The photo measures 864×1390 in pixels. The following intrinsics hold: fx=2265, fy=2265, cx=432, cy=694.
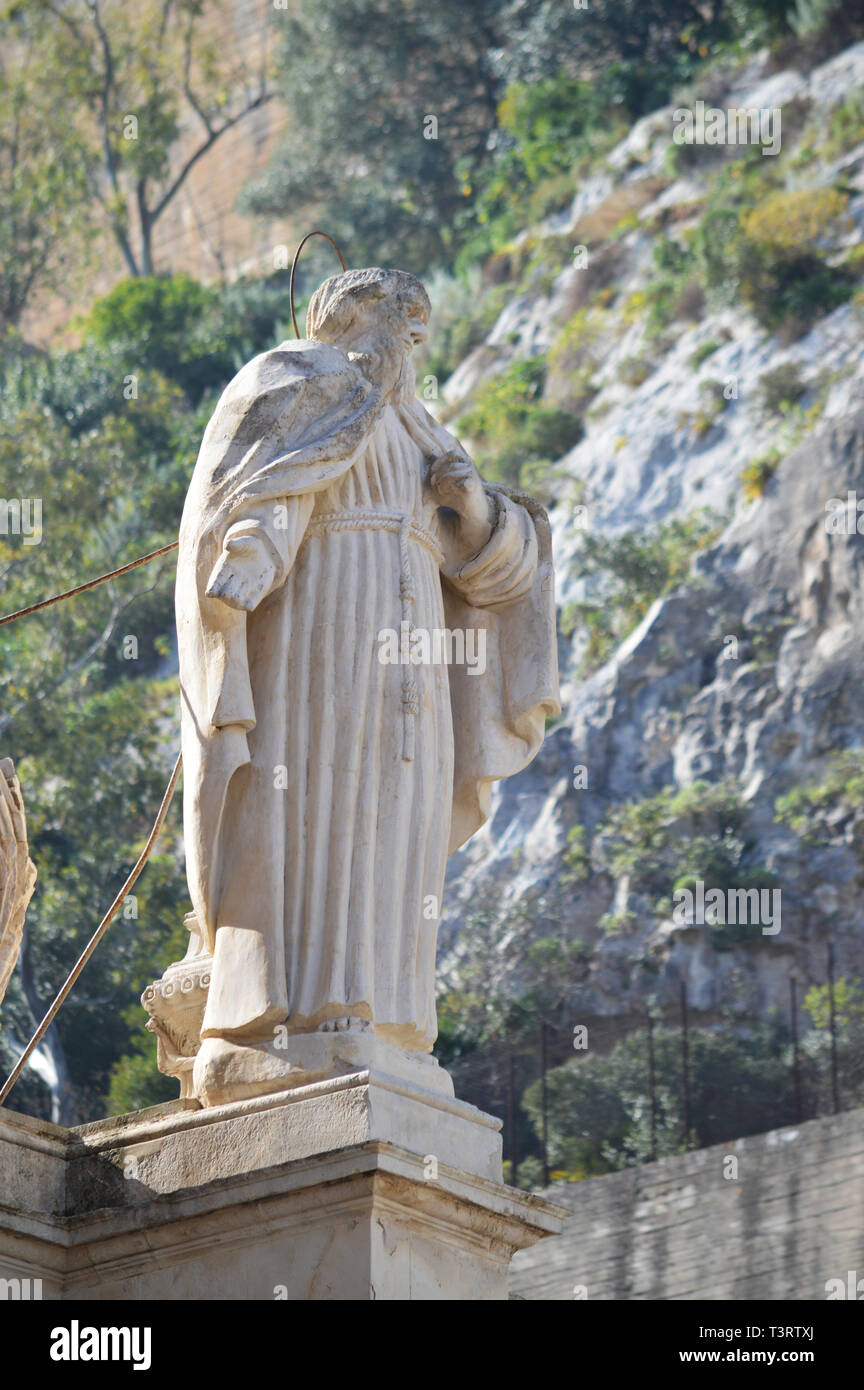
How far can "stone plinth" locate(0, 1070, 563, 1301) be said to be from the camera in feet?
17.3

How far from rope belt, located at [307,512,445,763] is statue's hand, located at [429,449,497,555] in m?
0.13

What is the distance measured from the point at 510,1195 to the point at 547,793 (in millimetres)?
23559

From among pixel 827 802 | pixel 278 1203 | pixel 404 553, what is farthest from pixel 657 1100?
pixel 278 1203

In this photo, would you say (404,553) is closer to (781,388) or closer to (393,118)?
(781,388)

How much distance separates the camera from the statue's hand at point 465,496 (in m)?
6.34

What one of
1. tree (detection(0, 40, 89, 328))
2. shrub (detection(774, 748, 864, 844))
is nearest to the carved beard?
shrub (detection(774, 748, 864, 844))

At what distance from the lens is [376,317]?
6.55m

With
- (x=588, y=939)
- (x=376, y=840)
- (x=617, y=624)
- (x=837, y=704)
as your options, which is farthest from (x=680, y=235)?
(x=376, y=840)

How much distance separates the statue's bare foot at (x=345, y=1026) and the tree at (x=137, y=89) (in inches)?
1509

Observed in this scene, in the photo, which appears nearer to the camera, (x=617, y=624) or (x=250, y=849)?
(x=250, y=849)

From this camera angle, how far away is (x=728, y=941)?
2688cm

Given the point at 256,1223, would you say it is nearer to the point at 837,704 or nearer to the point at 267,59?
the point at 837,704

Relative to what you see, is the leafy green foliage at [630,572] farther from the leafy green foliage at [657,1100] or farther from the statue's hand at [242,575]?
the statue's hand at [242,575]

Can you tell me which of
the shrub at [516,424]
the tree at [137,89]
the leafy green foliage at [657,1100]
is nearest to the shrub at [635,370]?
the shrub at [516,424]
